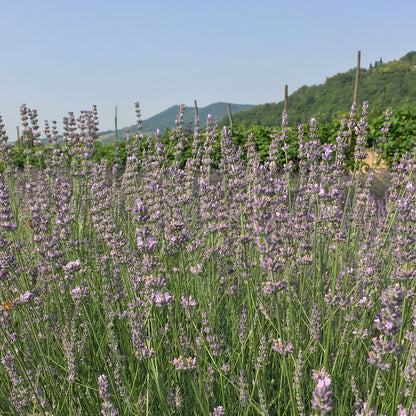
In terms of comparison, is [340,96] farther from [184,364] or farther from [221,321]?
[184,364]

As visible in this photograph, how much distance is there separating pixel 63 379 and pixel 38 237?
0.96 m

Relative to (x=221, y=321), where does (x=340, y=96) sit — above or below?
above

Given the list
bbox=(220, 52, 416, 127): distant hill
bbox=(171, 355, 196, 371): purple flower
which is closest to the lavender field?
bbox=(171, 355, 196, 371): purple flower

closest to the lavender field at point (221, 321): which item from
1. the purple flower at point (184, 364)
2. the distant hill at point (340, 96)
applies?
the purple flower at point (184, 364)

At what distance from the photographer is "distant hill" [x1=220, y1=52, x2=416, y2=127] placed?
Answer: 57.5 m

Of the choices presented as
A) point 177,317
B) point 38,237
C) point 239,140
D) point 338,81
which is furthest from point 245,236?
point 338,81

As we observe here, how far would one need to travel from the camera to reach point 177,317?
8.32ft

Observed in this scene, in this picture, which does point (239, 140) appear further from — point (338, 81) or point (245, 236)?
point (338, 81)

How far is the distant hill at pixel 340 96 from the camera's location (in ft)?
189

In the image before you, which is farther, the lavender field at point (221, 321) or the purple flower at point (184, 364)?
the lavender field at point (221, 321)

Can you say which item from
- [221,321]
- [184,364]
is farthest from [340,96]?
[184,364]

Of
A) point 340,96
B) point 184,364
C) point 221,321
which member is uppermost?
point 340,96

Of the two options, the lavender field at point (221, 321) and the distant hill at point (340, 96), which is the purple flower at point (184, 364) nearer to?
the lavender field at point (221, 321)

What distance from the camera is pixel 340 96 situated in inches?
2520
